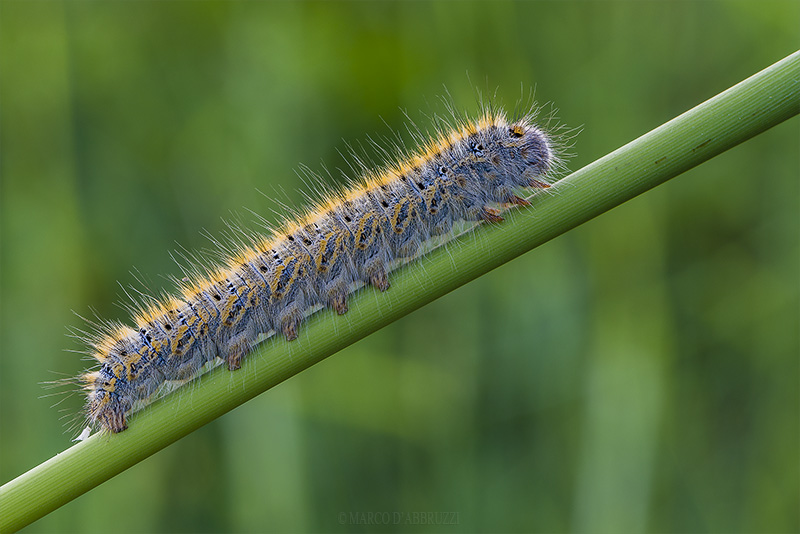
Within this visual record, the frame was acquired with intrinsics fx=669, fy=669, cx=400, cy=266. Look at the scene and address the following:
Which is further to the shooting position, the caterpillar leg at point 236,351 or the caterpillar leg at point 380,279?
the caterpillar leg at point 380,279

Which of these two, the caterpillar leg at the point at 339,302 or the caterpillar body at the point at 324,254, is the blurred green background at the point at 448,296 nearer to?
the caterpillar body at the point at 324,254

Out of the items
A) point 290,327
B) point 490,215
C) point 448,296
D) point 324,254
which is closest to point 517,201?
point 490,215

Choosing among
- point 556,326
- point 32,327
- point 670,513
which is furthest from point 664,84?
point 32,327

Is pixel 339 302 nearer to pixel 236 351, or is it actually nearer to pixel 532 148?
pixel 236 351

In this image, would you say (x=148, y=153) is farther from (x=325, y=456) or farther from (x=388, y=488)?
(x=388, y=488)

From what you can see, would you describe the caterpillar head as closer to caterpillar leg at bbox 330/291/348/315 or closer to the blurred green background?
caterpillar leg at bbox 330/291/348/315

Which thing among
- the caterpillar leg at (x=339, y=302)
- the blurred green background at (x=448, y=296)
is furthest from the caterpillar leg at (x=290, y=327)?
the blurred green background at (x=448, y=296)

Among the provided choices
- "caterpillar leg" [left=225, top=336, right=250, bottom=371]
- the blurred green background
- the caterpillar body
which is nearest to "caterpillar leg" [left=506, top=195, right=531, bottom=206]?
the caterpillar body
